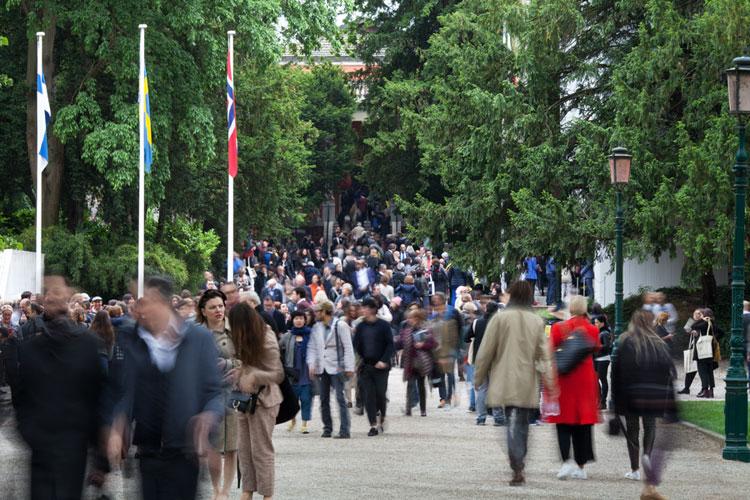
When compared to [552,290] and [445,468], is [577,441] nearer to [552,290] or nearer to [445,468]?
[445,468]

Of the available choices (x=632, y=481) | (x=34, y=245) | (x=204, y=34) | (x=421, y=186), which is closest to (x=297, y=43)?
(x=204, y=34)

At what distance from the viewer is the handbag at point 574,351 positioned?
14641 millimetres

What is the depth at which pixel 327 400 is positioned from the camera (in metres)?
19.7

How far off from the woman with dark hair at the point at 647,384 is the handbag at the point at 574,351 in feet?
3.54

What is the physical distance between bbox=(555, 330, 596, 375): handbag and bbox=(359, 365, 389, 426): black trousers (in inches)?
205

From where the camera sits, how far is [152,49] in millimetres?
39562

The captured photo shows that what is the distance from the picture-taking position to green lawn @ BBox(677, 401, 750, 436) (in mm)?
20625

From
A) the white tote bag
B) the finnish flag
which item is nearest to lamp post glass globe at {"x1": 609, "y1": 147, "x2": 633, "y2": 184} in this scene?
the white tote bag

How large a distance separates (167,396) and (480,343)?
11.9 m

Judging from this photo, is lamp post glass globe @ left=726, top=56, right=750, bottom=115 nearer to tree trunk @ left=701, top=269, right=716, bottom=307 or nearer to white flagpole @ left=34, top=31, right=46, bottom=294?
tree trunk @ left=701, top=269, right=716, bottom=307

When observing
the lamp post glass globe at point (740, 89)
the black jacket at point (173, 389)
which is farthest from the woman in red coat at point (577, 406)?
the black jacket at point (173, 389)

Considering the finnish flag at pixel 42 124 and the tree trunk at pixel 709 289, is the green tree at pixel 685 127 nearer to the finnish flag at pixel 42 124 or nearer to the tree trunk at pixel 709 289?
the tree trunk at pixel 709 289

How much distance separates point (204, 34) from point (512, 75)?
8.03m

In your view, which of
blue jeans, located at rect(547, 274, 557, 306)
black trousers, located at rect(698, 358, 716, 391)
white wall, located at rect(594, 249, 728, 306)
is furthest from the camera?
blue jeans, located at rect(547, 274, 557, 306)
